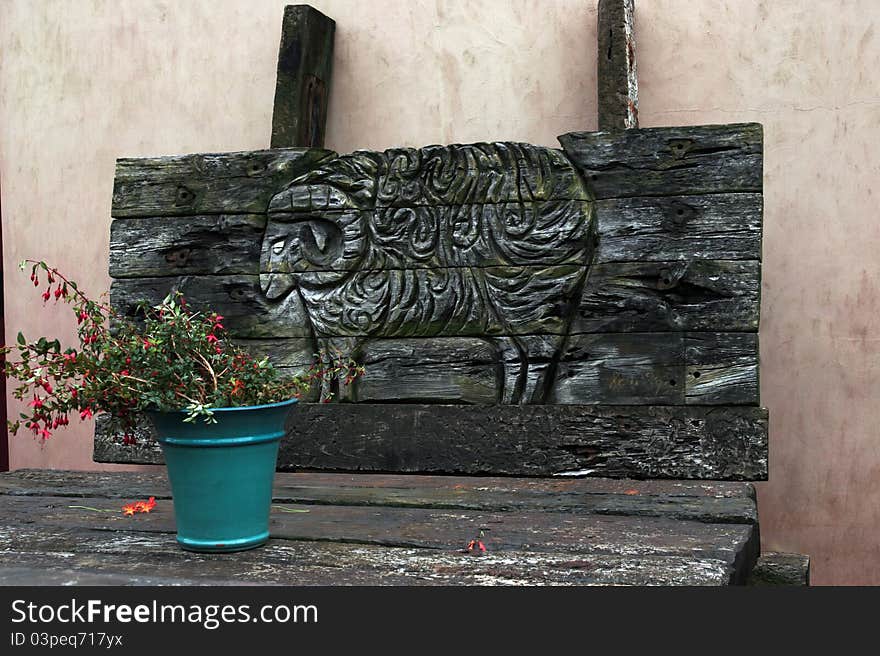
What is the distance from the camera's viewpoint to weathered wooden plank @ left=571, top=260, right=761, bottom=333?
2559 mm

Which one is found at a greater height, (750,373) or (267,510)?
(750,373)

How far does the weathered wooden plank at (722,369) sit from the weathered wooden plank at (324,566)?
945mm

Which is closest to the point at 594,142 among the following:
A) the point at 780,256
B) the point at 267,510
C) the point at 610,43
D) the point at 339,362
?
the point at 610,43

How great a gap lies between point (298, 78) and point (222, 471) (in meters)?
1.53

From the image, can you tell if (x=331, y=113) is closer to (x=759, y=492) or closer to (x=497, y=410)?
(x=497, y=410)

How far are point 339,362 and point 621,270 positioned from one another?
2.54 ft

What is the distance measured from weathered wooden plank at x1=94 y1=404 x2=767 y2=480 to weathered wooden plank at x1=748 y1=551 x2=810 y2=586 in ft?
0.70

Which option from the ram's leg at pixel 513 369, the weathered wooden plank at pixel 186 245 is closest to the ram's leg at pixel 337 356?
the weathered wooden plank at pixel 186 245

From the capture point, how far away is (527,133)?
9.77 feet

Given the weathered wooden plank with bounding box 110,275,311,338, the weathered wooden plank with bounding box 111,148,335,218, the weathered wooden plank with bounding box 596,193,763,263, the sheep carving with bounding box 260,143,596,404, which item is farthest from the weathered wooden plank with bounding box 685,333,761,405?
the weathered wooden plank with bounding box 111,148,335,218

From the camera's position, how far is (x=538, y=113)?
2973 mm

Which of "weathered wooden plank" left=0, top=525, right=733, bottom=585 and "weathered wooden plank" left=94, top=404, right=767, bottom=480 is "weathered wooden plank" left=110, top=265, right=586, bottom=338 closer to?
"weathered wooden plank" left=94, top=404, right=767, bottom=480

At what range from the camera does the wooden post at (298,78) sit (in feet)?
9.75

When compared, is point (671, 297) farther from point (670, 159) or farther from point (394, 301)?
point (394, 301)
